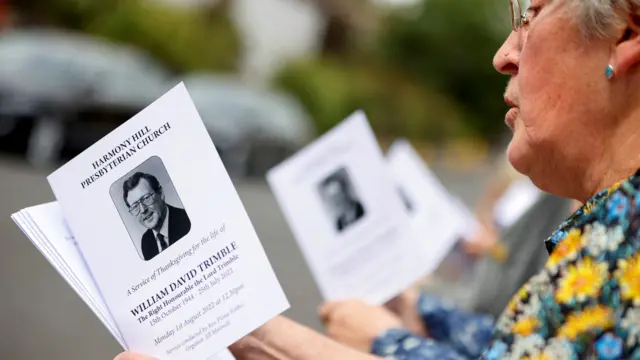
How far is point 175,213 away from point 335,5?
2551 centimetres

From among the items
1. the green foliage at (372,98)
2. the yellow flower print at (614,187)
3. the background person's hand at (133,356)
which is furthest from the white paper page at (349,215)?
the green foliage at (372,98)

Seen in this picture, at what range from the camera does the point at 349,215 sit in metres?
2.11

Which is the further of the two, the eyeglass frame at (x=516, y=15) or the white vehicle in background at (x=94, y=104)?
the white vehicle in background at (x=94, y=104)

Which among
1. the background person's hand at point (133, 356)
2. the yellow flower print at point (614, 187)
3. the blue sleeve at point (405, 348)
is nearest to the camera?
the yellow flower print at point (614, 187)

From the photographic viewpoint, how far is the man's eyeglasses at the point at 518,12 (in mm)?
1347

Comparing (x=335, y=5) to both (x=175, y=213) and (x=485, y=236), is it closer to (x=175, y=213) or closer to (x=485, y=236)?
(x=485, y=236)

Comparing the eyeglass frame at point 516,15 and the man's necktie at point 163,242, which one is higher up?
the eyeglass frame at point 516,15

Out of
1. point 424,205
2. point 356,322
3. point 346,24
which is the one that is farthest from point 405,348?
point 346,24

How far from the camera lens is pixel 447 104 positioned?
25.2 metres

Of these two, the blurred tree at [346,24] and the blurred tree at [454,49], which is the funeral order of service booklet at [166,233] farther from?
the blurred tree at [454,49]

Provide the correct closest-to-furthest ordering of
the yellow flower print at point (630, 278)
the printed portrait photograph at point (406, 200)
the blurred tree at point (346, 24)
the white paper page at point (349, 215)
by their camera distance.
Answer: the yellow flower print at point (630, 278)
the white paper page at point (349, 215)
the printed portrait photograph at point (406, 200)
the blurred tree at point (346, 24)

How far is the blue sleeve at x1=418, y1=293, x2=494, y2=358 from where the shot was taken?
219cm

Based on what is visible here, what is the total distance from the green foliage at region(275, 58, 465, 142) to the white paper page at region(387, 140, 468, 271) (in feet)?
52.1

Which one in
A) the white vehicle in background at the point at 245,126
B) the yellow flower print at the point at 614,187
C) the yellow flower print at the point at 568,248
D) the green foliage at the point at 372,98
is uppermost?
the green foliage at the point at 372,98
